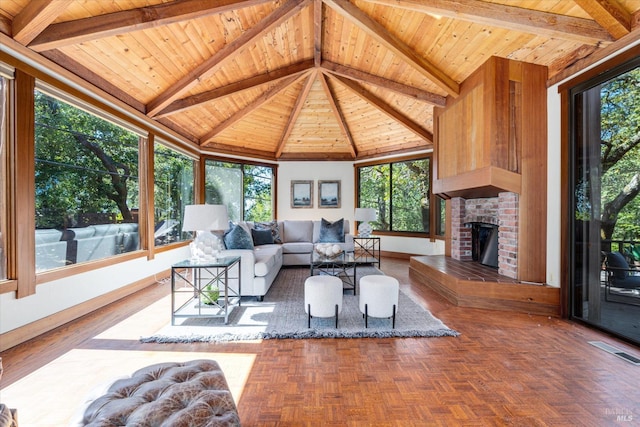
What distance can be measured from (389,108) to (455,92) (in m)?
1.73

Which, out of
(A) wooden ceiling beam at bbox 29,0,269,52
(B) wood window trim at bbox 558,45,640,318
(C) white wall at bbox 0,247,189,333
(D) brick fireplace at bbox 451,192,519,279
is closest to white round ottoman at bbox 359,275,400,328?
(D) brick fireplace at bbox 451,192,519,279

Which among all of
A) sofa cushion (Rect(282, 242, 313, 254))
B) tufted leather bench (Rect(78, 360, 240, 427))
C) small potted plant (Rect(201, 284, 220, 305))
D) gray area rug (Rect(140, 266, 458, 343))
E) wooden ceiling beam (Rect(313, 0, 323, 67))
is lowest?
gray area rug (Rect(140, 266, 458, 343))

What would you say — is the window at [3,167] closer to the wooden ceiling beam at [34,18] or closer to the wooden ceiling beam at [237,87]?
the wooden ceiling beam at [34,18]

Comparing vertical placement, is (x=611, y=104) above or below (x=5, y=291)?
above

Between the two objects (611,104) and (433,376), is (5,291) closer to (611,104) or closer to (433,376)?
(433,376)

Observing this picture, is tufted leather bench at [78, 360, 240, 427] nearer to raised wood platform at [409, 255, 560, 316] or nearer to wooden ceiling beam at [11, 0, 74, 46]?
wooden ceiling beam at [11, 0, 74, 46]

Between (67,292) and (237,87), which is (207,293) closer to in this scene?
(67,292)

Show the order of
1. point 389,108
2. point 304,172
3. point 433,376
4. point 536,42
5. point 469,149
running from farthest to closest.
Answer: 1. point 304,172
2. point 389,108
3. point 469,149
4. point 536,42
5. point 433,376

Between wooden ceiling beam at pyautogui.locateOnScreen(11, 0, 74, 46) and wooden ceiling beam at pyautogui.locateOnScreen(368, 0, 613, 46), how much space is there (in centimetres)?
252

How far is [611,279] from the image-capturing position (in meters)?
2.79

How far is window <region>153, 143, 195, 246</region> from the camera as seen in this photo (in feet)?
16.3

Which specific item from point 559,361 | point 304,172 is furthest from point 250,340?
point 304,172

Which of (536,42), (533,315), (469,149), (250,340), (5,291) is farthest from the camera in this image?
(469,149)

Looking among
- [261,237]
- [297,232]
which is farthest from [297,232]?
[261,237]
